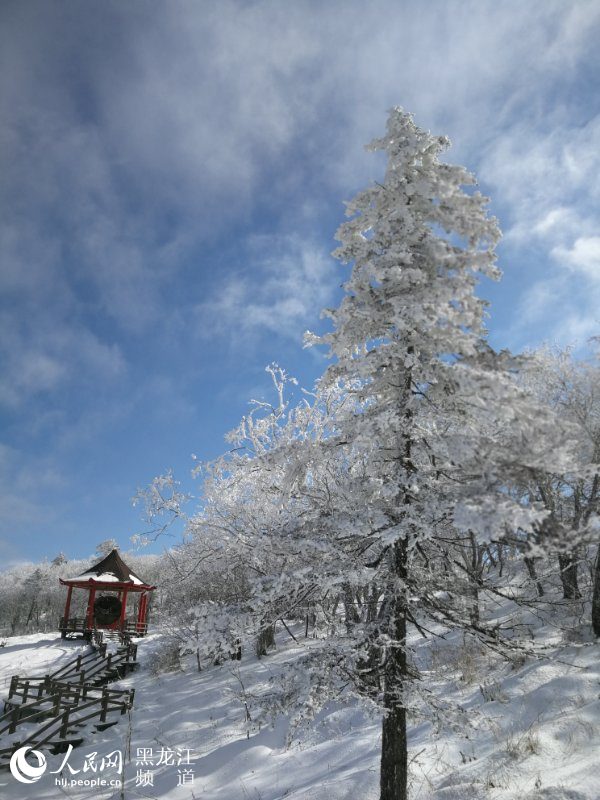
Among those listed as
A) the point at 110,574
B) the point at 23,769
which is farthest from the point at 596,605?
the point at 110,574

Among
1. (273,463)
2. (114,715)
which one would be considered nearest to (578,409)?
(273,463)

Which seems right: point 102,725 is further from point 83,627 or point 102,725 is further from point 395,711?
point 83,627

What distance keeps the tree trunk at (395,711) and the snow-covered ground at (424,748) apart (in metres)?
0.60

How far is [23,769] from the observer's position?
12.2m

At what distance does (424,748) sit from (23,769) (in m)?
11.2

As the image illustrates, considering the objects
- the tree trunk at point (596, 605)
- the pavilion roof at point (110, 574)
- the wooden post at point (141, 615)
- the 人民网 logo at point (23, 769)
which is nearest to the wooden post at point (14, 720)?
the 人民网 logo at point (23, 769)

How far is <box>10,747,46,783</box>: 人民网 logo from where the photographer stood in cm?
1195

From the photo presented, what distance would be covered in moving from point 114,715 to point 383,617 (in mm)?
16687

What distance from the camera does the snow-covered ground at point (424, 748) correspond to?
698 centimetres

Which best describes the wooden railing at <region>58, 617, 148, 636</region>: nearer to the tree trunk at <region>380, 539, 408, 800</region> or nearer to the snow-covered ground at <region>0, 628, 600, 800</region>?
the snow-covered ground at <region>0, 628, 600, 800</region>

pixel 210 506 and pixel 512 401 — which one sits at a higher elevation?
pixel 210 506

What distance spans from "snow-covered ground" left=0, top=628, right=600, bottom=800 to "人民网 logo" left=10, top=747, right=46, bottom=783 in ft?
0.76

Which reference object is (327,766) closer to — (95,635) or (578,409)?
(578,409)

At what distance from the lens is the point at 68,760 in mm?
13227
